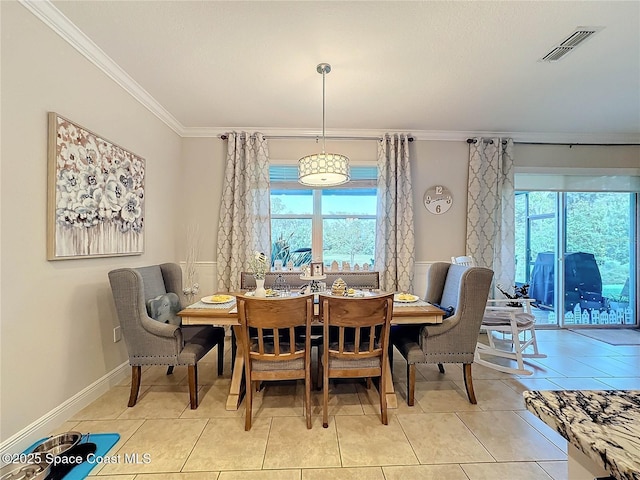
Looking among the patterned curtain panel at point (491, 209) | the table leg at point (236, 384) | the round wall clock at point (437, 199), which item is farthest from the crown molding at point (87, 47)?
the patterned curtain panel at point (491, 209)

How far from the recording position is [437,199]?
421 centimetres

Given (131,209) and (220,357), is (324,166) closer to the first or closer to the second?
(131,209)

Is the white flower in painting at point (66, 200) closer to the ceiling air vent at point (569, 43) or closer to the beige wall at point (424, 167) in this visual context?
the beige wall at point (424, 167)

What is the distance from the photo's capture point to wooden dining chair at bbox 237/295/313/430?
1.92 metres

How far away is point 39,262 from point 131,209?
105cm

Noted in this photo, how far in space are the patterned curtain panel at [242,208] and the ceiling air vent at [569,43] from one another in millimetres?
3034

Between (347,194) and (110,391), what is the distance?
3353 millimetres

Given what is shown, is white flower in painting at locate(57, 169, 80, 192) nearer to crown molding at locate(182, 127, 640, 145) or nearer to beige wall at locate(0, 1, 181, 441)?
beige wall at locate(0, 1, 181, 441)

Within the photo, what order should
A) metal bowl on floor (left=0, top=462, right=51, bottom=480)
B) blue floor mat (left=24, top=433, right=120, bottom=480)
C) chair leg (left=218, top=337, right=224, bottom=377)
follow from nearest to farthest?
metal bowl on floor (left=0, top=462, right=51, bottom=480) < blue floor mat (left=24, top=433, right=120, bottom=480) < chair leg (left=218, top=337, right=224, bottom=377)

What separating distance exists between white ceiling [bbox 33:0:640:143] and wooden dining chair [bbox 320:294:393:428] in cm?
188

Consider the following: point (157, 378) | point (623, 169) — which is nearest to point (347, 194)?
point (157, 378)

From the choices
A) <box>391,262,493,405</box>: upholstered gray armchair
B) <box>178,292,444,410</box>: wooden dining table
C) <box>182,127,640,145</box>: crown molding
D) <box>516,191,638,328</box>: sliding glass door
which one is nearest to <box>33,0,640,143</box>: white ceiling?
<box>182,127,640,145</box>: crown molding

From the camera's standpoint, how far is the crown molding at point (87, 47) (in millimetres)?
Result: 1915

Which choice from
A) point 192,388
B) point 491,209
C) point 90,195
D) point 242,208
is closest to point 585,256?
point 491,209
